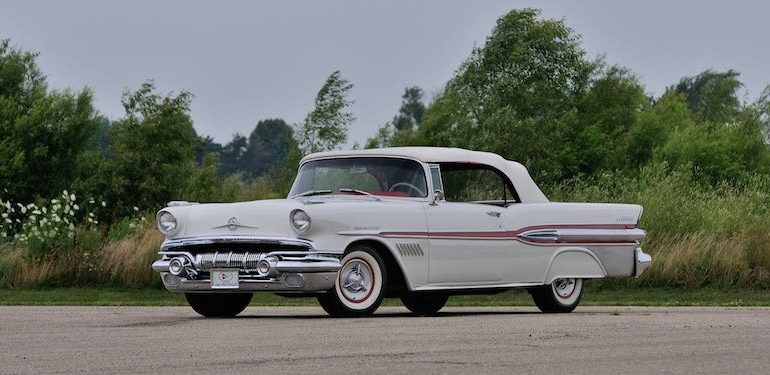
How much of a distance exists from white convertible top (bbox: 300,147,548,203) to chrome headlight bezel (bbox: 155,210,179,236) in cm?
174

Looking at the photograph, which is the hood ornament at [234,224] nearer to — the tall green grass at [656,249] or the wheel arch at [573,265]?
the wheel arch at [573,265]

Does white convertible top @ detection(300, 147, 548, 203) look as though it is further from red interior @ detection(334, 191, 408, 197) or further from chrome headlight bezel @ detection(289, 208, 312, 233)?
chrome headlight bezel @ detection(289, 208, 312, 233)

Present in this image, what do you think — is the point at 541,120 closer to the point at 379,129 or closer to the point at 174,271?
the point at 379,129

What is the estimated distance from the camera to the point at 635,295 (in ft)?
73.2

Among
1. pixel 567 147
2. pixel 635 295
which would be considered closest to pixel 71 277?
pixel 635 295

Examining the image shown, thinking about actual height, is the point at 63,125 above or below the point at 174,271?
above

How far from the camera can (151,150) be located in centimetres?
6072

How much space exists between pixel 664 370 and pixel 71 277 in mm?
18596

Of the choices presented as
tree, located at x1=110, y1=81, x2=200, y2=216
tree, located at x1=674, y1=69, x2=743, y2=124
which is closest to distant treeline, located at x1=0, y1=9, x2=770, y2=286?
tree, located at x1=110, y1=81, x2=200, y2=216

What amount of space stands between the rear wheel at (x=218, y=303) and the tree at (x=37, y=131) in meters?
49.1

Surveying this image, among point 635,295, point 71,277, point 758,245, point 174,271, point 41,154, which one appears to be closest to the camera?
point 174,271

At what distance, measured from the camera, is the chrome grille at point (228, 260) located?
14024mm

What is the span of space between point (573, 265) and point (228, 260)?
13.2ft

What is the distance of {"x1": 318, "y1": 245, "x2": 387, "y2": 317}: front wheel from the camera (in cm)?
1424
